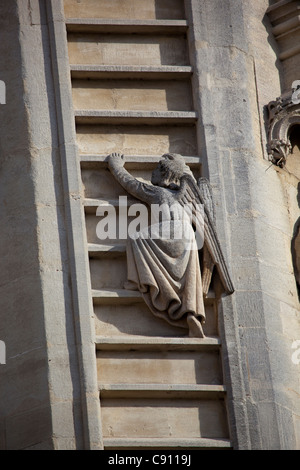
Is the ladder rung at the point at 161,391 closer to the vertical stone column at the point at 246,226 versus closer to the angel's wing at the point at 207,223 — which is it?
the vertical stone column at the point at 246,226

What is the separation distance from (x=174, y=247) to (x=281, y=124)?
2.08 m

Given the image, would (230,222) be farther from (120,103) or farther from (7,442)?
(7,442)

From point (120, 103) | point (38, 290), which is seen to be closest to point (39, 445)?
point (38, 290)

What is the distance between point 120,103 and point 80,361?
9.58 feet

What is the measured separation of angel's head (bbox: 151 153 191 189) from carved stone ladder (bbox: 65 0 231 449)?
14 centimetres

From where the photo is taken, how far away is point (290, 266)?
17.8 m

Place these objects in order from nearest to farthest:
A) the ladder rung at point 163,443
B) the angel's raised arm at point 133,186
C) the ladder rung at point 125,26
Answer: the ladder rung at point 163,443
the angel's raised arm at point 133,186
the ladder rung at point 125,26

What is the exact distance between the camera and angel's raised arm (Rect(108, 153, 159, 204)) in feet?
57.2

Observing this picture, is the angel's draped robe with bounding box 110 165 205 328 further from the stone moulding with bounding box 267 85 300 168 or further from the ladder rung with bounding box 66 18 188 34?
the ladder rung with bounding box 66 18 188 34

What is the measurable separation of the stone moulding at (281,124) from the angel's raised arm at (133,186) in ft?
4.83

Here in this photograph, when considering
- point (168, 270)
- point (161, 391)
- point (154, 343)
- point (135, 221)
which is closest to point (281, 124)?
point (135, 221)

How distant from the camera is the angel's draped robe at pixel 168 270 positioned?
17.0m

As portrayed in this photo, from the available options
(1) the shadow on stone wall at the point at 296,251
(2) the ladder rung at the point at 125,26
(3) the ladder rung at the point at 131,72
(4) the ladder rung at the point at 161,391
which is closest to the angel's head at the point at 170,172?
(3) the ladder rung at the point at 131,72

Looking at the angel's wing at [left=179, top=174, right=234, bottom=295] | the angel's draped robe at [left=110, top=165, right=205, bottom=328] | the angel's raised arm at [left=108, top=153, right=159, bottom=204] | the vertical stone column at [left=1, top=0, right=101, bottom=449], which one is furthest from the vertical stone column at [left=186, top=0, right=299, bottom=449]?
the vertical stone column at [left=1, top=0, right=101, bottom=449]
